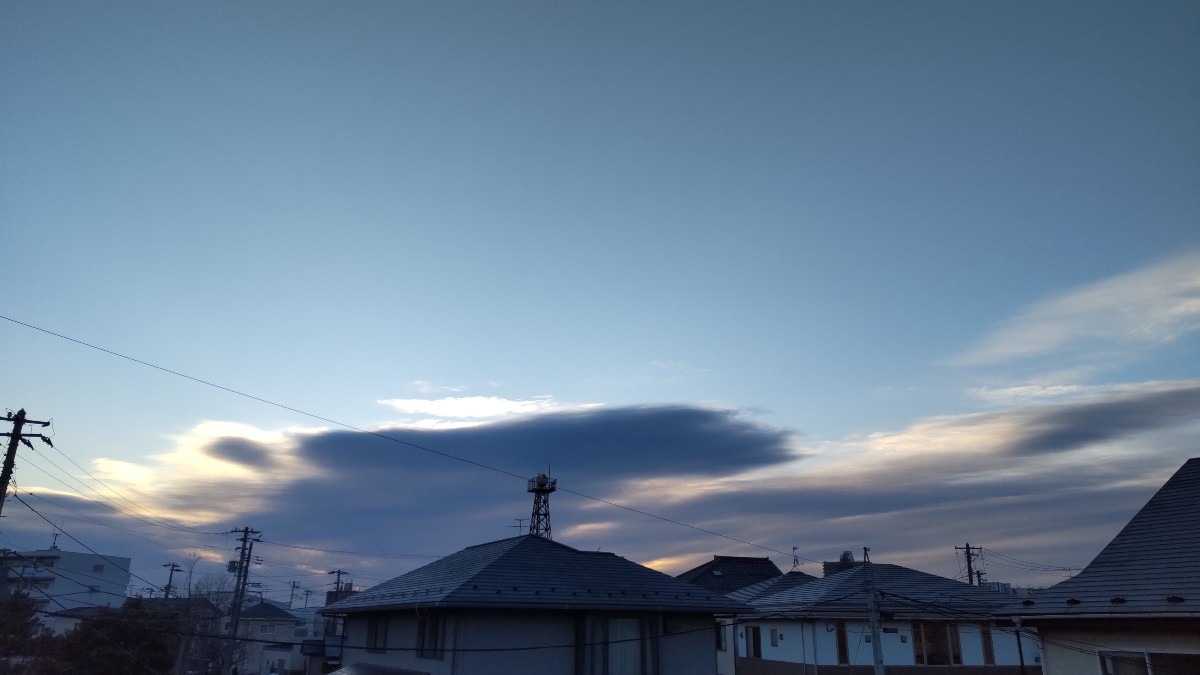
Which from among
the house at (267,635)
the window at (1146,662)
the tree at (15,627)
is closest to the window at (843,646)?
the window at (1146,662)

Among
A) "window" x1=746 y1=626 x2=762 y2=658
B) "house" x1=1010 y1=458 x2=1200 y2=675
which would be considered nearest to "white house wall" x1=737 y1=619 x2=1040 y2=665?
"window" x1=746 y1=626 x2=762 y2=658

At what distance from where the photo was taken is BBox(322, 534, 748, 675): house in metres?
20.8

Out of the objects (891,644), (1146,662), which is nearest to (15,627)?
(891,644)

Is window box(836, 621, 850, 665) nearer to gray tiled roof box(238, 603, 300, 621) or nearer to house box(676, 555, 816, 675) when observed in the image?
house box(676, 555, 816, 675)

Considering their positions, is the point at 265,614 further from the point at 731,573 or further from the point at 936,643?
the point at 936,643

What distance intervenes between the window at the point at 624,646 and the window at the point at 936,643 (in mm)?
16131

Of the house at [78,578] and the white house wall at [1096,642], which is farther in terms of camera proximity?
the house at [78,578]

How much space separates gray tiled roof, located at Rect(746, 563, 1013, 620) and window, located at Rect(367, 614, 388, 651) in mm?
16459

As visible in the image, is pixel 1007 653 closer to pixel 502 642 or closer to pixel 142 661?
pixel 502 642

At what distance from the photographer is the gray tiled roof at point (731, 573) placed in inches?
2490

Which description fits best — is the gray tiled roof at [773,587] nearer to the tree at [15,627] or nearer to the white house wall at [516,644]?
the white house wall at [516,644]

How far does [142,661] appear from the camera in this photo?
148ft

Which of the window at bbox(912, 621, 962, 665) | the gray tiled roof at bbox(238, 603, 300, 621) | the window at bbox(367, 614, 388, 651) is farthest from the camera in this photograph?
the gray tiled roof at bbox(238, 603, 300, 621)

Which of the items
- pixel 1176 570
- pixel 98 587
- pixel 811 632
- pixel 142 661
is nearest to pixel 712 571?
pixel 811 632
